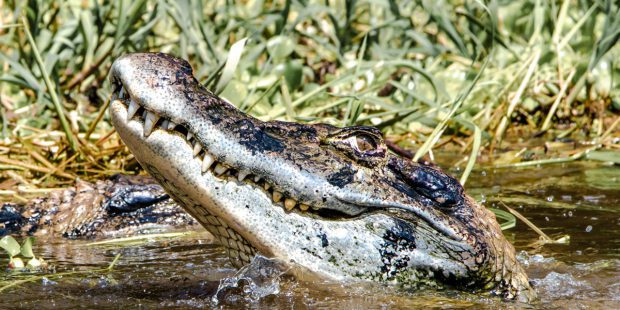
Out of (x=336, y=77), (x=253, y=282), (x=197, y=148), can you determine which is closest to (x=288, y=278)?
(x=253, y=282)

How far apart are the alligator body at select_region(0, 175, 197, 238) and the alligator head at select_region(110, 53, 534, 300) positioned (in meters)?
1.45

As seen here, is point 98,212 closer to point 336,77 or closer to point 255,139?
point 255,139

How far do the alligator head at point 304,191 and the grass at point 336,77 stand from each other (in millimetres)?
1335

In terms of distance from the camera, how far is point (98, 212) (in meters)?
4.50

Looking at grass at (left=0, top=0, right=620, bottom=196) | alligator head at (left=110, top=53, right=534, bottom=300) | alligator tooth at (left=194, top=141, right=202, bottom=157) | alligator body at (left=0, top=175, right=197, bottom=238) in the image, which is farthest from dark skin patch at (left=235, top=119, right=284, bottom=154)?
alligator body at (left=0, top=175, right=197, bottom=238)

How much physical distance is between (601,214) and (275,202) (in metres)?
2.26

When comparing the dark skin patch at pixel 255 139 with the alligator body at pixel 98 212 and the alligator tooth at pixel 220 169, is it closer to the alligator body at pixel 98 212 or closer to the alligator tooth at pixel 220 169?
the alligator tooth at pixel 220 169

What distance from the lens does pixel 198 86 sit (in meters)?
2.99

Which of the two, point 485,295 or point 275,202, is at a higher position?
point 275,202

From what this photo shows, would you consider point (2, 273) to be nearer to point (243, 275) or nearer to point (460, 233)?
point (243, 275)

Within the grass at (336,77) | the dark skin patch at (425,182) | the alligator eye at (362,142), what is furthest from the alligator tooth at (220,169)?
the grass at (336,77)

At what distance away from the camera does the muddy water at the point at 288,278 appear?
3100mm

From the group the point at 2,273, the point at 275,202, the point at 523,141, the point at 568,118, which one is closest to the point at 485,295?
the point at 275,202

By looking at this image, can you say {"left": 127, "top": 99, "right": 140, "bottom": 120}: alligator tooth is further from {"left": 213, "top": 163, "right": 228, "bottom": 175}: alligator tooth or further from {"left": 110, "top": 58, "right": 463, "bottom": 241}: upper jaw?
{"left": 213, "top": 163, "right": 228, "bottom": 175}: alligator tooth
